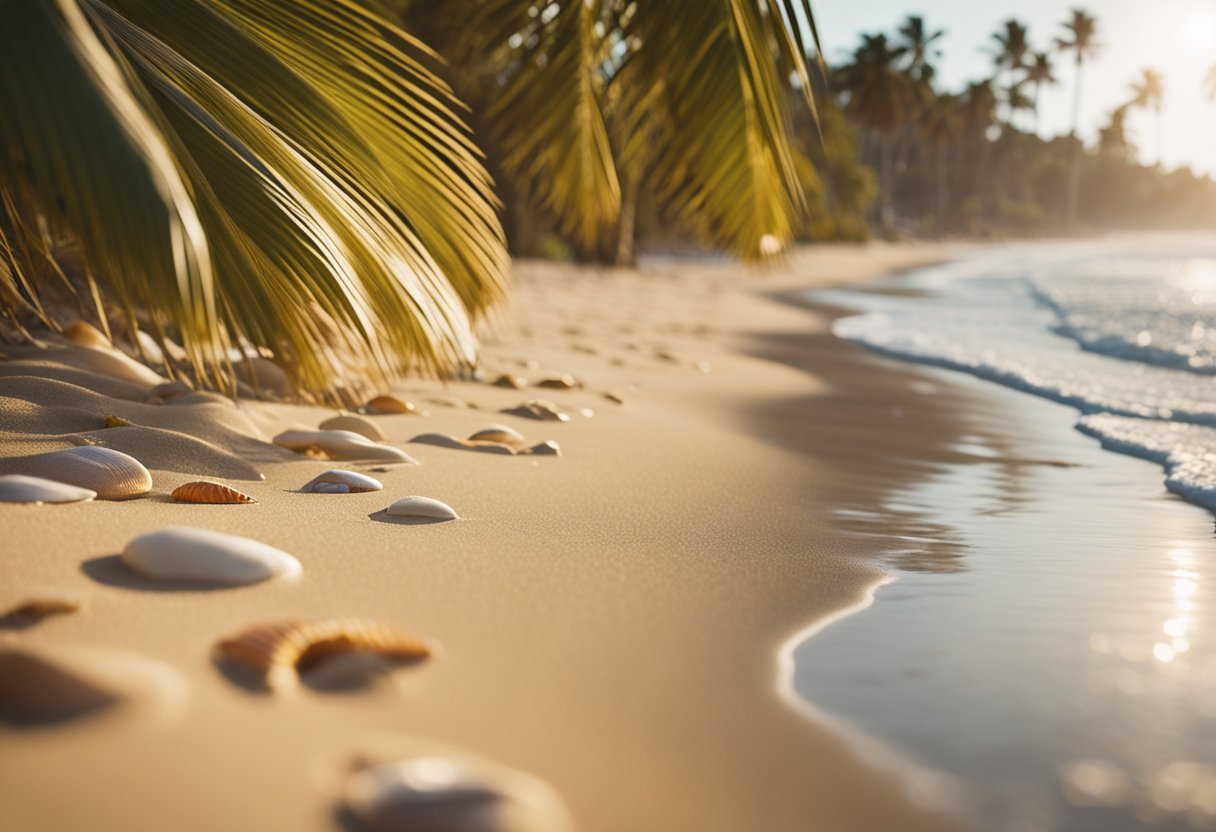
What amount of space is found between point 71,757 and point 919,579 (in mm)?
1806

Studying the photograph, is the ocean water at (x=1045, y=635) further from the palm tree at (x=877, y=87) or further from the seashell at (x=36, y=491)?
the palm tree at (x=877, y=87)

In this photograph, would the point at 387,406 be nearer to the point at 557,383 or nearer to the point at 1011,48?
the point at 557,383

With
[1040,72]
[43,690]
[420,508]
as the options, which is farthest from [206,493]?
[1040,72]

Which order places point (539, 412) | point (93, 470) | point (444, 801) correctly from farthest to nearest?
point (539, 412)
point (93, 470)
point (444, 801)

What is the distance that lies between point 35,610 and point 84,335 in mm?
2246

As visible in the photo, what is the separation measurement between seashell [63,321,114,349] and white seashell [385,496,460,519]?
5.40 ft

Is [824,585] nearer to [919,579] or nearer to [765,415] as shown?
[919,579]

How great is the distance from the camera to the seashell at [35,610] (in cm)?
162

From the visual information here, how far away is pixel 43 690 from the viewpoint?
52.7 inches

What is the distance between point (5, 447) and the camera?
251cm

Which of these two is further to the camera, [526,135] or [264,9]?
[526,135]

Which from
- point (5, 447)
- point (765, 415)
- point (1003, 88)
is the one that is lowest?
point (765, 415)

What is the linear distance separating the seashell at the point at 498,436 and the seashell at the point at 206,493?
3.92ft

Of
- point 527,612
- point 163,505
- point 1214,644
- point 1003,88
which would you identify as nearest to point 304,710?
point 527,612
